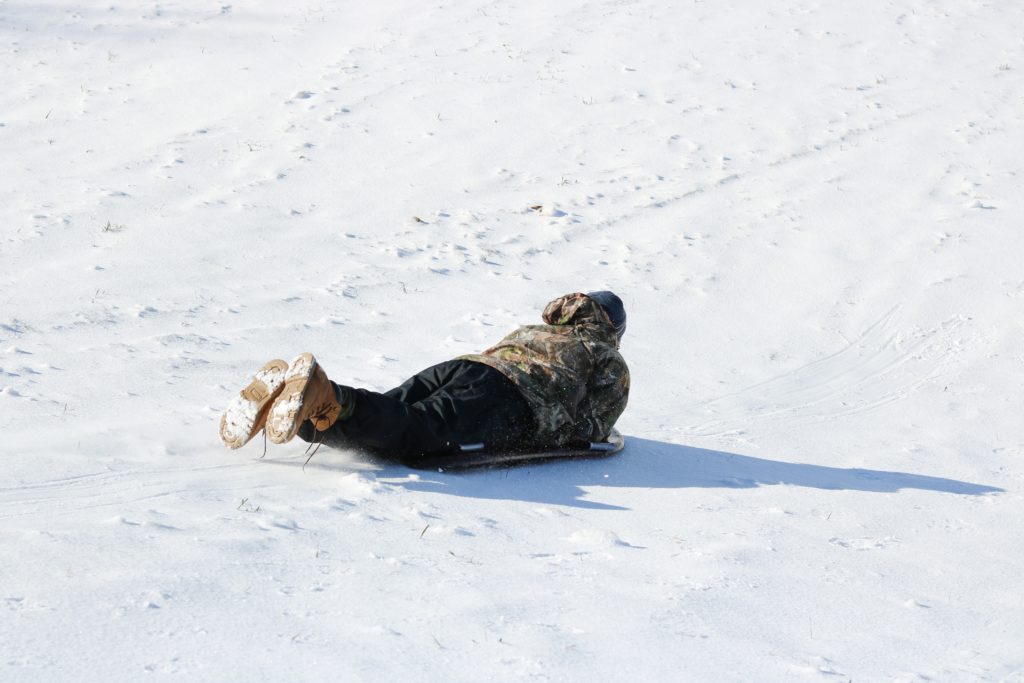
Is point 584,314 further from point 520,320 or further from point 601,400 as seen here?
point 520,320

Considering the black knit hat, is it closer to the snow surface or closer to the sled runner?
the sled runner

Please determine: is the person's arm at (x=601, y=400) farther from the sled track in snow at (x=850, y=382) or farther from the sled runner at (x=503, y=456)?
the sled track in snow at (x=850, y=382)

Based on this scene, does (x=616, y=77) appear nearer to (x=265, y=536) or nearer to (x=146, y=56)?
(x=146, y=56)

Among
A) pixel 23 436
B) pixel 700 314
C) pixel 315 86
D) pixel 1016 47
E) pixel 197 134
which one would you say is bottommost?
pixel 23 436

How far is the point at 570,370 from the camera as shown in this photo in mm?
4875

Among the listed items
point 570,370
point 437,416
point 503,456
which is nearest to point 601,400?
point 570,370

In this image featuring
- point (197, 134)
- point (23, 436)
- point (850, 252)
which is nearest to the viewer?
point (23, 436)

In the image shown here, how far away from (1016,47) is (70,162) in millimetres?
10711

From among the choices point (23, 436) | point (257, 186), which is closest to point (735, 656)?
point (23, 436)

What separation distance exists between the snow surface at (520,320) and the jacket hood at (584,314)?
64cm

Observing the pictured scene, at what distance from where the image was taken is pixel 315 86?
11.5 meters

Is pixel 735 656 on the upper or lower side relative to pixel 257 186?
lower

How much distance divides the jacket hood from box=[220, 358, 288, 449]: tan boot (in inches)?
55.2

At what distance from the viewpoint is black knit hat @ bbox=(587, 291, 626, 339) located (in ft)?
16.8
